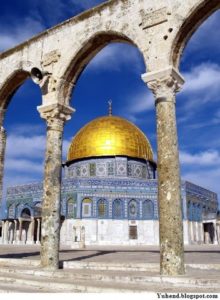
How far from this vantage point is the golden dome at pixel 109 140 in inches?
1403

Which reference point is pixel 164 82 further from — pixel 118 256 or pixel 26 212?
pixel 26 212

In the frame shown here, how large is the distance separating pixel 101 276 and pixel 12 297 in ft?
5.21

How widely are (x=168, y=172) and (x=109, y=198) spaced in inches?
1046

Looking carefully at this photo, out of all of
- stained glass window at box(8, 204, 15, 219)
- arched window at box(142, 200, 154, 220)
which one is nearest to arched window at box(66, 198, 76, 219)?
arched window at box(142, 200, 154, 220)

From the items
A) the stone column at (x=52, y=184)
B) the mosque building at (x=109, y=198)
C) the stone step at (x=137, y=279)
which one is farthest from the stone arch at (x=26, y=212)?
the stone step at (x=137, y=279)

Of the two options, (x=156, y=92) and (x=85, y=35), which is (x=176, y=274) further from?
(x=85, y=35)

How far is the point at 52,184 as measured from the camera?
7.51 meters

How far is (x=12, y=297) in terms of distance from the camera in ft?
13.9

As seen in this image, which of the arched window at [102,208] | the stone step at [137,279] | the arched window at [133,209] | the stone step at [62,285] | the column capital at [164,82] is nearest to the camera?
the stone step at [62,285]

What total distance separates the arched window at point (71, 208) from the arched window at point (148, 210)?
6375mm

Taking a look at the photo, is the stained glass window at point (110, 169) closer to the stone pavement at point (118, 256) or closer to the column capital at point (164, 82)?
the stone pavement at point (118, 256)

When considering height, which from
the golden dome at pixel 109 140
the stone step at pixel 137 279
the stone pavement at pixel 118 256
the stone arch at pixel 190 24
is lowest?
the stone pavement at pixel 118 256

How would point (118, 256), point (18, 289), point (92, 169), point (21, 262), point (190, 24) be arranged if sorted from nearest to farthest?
point (18, 289) < point (190, 24) < point (21, 262) < point (118, 256) < point (92, 169)

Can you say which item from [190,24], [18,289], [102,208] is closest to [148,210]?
[102,208]
